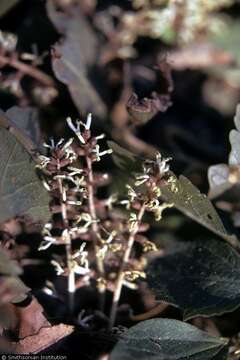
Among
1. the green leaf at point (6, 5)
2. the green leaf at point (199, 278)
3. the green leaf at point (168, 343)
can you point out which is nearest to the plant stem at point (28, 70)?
the green leaf at point (6, 5)

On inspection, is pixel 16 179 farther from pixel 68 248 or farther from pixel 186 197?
pixel 186 197

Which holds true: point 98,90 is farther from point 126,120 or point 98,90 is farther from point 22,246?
point 22,246

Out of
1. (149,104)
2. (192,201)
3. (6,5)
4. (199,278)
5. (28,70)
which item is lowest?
(199,278)

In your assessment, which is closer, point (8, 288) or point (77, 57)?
point (8, 288)

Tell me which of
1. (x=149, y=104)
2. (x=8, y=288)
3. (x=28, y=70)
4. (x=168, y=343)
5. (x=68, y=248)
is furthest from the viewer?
(x=28, y=70)

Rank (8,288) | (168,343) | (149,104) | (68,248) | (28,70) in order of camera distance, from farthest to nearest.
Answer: (28,70) < (149,104) < (68,248) < (168,343) < (8,288)

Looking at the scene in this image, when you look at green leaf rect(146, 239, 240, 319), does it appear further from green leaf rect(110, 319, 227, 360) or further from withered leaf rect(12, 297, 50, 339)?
withered leaf rect(12, 297, 50, 339)

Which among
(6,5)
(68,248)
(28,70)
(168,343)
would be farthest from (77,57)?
(168,343)

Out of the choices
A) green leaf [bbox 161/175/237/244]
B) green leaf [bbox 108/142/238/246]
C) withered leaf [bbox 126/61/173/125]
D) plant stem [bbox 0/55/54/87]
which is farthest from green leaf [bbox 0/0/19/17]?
green leaf [bbox 161/175/237/244]
